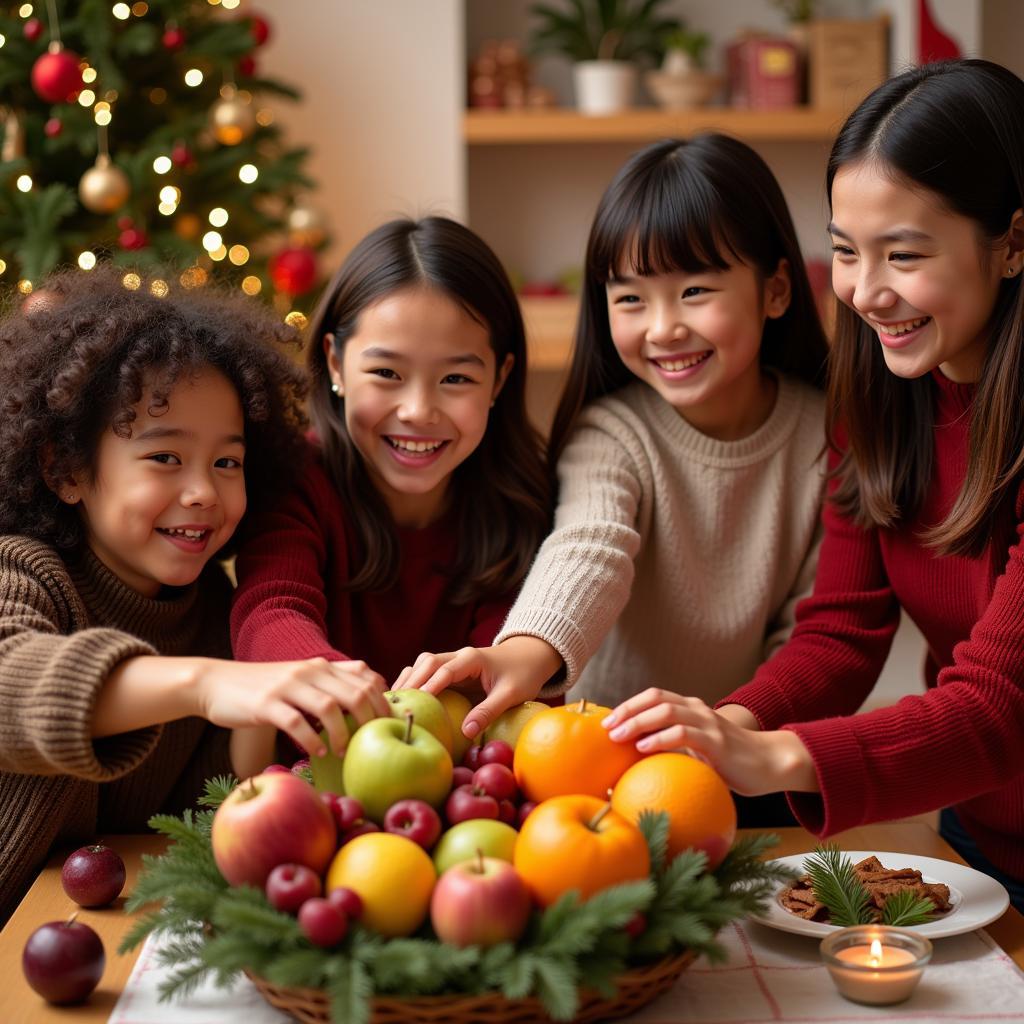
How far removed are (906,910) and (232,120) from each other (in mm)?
2893

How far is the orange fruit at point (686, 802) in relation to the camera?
3.44 ft

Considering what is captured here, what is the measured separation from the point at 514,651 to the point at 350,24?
367cm

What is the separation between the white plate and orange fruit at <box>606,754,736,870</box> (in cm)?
8

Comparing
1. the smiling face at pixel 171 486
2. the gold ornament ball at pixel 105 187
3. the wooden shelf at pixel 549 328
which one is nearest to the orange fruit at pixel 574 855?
the smiling face at pixel 171 486

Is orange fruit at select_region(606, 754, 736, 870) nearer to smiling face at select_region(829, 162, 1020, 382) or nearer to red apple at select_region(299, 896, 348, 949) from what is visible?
red apple at select_region(299, 896, 348, 949)

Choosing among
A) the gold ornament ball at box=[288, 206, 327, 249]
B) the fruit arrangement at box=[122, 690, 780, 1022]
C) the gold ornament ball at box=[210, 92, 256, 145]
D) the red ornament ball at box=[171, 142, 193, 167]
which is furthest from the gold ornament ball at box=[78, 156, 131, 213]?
the fruit arrangement at box=[122, 690, 780, 1022]

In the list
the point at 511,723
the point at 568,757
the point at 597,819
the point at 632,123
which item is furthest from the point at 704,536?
the point at 632,123

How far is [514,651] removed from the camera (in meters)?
1.45

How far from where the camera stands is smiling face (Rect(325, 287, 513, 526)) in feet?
5.65

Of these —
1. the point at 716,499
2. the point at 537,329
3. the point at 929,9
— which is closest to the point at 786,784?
the point at 716,499

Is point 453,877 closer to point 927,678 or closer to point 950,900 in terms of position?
point 950,900

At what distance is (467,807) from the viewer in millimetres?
1045

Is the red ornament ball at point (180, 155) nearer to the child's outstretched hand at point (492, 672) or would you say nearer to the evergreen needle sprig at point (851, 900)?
the child's outstretched hand at point (492, 672)

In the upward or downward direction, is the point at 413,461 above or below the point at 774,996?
above
